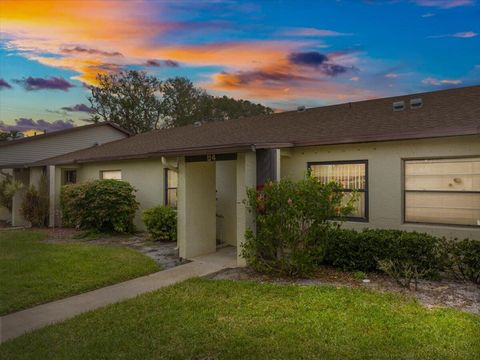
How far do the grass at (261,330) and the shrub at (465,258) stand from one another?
168 cm

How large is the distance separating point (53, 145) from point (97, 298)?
1617 centimetres

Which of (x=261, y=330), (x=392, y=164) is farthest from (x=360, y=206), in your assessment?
(x=261, y=330)

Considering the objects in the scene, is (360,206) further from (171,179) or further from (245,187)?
(171,179)

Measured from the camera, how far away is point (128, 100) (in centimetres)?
3731

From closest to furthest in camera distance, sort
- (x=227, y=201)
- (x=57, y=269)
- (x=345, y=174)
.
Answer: (x=57, y=269)
(x=345, y=174)
(x=227, y=201)

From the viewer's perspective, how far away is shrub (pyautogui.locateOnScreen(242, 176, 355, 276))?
646cm

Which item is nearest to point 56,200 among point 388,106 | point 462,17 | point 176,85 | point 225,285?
point 225,285

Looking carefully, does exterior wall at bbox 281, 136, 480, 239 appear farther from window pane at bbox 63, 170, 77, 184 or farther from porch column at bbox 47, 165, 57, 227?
window pane at bbox 63, 170, 77, 184

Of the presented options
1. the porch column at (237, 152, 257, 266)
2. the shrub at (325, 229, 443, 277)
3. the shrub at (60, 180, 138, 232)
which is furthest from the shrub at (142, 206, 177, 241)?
the shrub at (325, 229, 443, 277)

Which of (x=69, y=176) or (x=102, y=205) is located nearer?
(x=102, y=205)

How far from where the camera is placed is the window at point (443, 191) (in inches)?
279

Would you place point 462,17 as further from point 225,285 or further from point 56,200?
point 56,200

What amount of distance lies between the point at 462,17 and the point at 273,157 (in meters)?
7.22

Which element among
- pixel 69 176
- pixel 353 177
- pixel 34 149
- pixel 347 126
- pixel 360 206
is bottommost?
pixel 360 206
